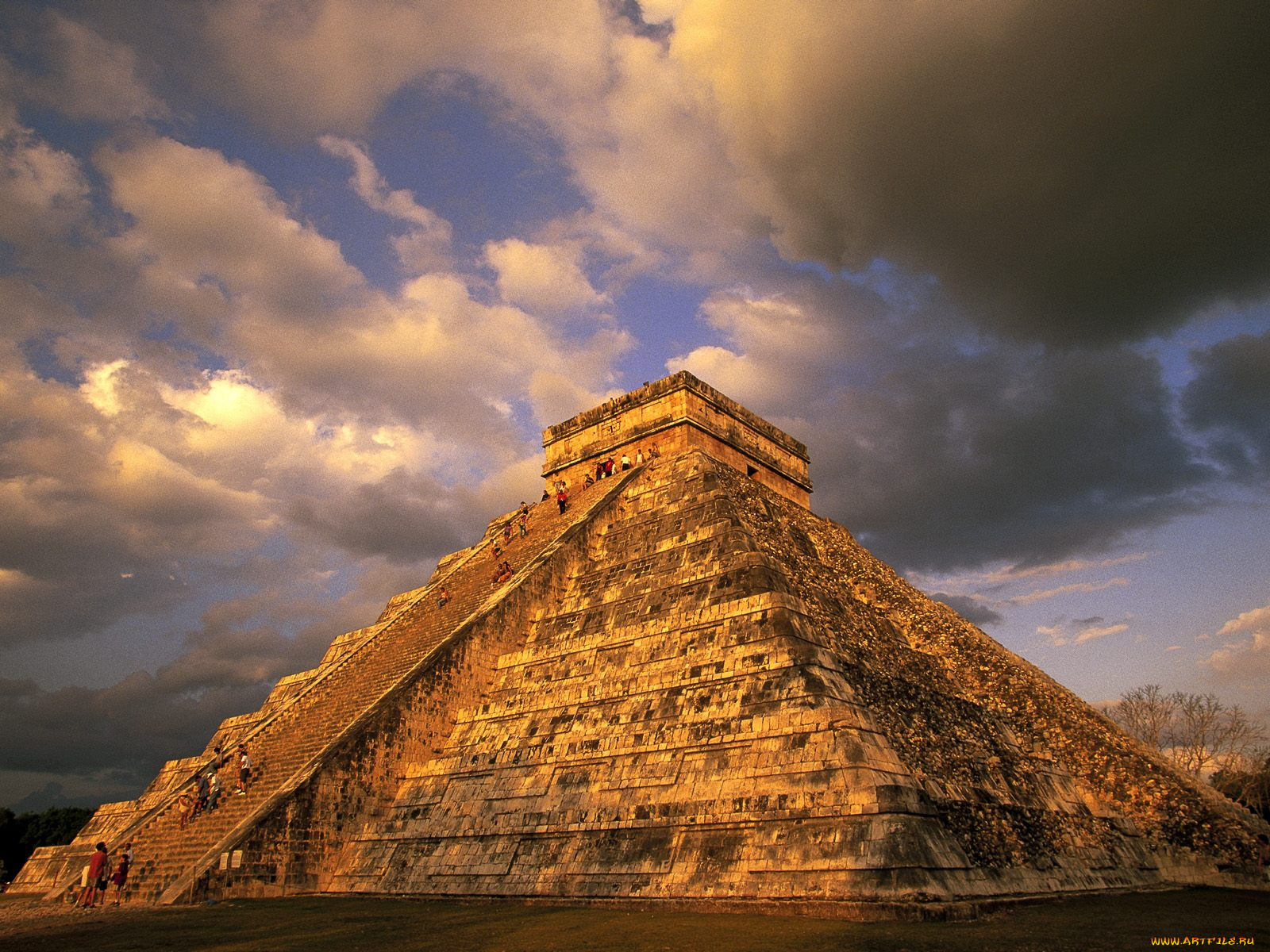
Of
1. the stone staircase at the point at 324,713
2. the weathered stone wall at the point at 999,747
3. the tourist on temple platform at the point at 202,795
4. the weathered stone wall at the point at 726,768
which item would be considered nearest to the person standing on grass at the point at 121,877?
the stone staircase at the point at 324,713

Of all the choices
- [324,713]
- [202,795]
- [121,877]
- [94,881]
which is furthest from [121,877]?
[324,713]

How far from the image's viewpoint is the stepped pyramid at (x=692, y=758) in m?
9.84

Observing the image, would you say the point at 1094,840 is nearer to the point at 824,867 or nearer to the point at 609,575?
the point at 824,867

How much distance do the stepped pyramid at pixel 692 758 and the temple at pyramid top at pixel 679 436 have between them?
292 centimetres

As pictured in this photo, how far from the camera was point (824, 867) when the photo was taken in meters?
9.11

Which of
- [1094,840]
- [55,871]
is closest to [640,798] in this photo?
[1094,840]

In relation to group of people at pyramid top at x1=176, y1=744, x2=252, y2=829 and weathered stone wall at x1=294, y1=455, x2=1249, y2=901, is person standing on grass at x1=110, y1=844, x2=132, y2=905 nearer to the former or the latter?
group of people at pyramid top at x1=176, y1=744, x2=252, y2=829

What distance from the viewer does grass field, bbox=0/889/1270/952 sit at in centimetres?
777

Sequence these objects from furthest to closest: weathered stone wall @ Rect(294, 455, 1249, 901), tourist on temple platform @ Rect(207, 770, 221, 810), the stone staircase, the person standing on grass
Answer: tourist on temple platform @ Rect(207, 770, 221, 810), the stone staircase, the person standing on grass, weathered stone wall @ Rect(294, 455, 1249, 901)

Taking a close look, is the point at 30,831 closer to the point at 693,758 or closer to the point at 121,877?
the point at 121,877

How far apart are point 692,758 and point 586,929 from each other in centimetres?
287

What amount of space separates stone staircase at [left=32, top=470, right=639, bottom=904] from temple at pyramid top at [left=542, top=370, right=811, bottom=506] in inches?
65.8

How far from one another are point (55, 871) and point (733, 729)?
17878 millimetres

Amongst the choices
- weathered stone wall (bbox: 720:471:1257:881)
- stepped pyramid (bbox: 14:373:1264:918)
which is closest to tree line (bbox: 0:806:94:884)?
stepped pyramid (bbox: 14:373:1264:918)
